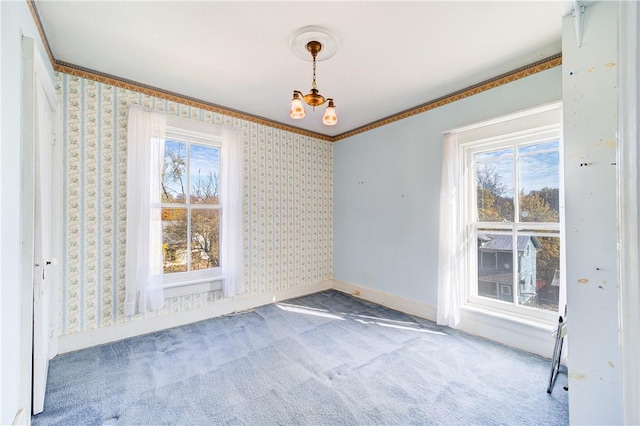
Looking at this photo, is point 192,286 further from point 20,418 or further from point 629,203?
point 629,203

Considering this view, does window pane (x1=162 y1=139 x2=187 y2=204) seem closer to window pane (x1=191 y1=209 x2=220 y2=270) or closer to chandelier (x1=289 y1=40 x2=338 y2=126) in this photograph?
window pane (x1=191 y1=209 x2=220 y2=270)

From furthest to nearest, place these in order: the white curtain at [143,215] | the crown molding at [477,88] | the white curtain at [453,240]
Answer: the white curtain at [453,240] → the white curtain at [143,215] → the crown molding at [477,88]

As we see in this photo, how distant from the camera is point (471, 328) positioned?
2.92 metres

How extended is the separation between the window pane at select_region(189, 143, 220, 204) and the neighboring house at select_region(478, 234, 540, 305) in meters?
3.18

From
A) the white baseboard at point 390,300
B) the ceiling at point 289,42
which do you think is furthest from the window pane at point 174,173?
the white baseboard at point 390,300

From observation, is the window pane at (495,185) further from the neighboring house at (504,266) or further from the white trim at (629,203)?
the white trim at (629,203)

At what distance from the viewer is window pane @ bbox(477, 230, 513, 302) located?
2.81 meters

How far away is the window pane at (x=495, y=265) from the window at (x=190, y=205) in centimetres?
309

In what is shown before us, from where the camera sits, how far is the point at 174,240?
3.21 metres

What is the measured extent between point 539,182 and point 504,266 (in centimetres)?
88

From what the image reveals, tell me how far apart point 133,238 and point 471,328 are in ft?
11.8

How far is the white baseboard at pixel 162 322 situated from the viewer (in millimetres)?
2574

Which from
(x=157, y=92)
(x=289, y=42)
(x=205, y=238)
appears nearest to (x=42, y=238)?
(x=205, y=238)

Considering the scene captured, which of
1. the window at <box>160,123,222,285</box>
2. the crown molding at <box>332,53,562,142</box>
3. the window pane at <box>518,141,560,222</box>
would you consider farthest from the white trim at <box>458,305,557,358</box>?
the window at <box>160,123,222,285</box>
